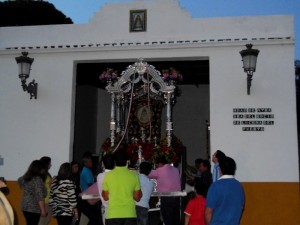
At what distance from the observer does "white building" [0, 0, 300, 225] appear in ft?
33.1

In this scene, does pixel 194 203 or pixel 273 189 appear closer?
pixel 194 203

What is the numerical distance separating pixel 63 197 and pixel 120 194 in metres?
2.00

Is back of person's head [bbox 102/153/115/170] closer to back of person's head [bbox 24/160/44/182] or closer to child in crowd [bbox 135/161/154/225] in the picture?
child in crowd [bbox 135/161/154/225]

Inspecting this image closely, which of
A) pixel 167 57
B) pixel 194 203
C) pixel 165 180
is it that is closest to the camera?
pixel 194 203

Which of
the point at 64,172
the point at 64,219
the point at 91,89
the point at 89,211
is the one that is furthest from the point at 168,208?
the point at 91,89

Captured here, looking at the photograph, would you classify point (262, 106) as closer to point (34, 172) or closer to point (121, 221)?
point (34, 172)

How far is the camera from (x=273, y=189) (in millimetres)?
9984

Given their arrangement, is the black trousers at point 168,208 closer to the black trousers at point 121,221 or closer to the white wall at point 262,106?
the white wall at point 262,106

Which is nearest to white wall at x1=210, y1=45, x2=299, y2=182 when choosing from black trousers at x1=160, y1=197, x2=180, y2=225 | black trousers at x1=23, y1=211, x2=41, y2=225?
black trousers at x1=160, y1=197, x2=180, y2=225

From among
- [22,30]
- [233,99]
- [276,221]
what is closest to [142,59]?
[233,99]

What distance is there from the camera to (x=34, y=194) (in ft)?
22.7

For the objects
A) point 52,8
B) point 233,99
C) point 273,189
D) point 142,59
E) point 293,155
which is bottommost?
point 273,189

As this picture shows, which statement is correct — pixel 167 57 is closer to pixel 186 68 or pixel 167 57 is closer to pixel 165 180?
pixel 186 68

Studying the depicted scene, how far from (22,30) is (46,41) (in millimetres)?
787
